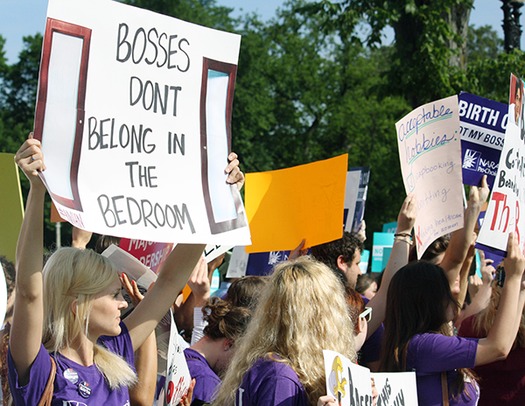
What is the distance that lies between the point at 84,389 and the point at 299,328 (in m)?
0.79

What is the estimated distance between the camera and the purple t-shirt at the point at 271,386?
307cm

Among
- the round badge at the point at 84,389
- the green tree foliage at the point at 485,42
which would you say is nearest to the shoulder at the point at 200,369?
the round badge at the point at 84,389

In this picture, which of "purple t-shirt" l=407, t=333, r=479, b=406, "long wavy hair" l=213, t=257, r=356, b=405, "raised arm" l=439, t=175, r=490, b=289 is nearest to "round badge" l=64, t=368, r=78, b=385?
"long wavy hair" l=213, t=257, r=356, b=405

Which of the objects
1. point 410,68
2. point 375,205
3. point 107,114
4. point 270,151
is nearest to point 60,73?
point 107,114

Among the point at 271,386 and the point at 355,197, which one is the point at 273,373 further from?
the point at 355,197

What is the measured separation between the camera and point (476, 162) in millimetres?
6141

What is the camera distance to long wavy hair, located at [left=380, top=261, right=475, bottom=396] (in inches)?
165

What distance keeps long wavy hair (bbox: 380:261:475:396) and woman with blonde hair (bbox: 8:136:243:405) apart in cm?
99

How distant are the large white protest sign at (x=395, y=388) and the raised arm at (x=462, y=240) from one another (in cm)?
130

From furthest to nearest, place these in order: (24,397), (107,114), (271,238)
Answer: (271,238), (107,114), (24,397)

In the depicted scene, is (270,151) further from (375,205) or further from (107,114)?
(107,114)

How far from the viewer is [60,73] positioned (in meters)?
3.22

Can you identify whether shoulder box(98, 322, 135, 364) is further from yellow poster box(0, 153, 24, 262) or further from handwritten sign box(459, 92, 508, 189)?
handwritten sign box(459, 92, 508, 189)

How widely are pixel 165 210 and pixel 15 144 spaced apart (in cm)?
3813
